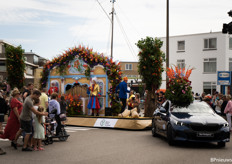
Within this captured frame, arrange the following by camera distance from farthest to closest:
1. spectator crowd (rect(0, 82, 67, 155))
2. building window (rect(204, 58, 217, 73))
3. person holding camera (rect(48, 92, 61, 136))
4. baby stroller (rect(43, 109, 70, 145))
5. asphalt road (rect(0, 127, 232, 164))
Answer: building window (rect(204, 58, 217, 73))
person holding camera (rect(48, 92, 61, 136))
baby stroller (rect(43, 109, 70, 145))
spectator crowd (rect(0, 82, 67, 155))
asphalt road (rect(0, 127, 232, 164))

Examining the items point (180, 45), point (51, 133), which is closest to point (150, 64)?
point (51, 133)

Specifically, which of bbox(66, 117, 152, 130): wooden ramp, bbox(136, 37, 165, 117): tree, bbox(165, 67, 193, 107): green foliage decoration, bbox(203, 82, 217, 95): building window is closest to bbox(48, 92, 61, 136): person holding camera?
bbox(165, 67, 193, 107): green foliage decoration

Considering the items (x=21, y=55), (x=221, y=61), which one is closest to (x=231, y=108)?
(x=21, y=55)

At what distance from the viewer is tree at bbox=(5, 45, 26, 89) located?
2612cm

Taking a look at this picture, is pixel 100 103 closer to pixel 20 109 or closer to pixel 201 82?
pixel 20 109

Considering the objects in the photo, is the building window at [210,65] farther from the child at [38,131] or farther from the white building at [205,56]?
the child at [38,131]

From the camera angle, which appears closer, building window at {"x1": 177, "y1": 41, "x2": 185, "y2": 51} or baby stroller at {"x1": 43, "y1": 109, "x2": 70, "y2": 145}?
baby stroller at {"x1": 43, "y1": 109, "x2": 70, "y2": 145}

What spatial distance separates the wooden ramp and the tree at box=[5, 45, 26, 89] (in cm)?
906

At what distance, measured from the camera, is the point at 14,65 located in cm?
2617

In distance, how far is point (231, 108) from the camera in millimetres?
16219

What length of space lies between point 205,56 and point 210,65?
128cm

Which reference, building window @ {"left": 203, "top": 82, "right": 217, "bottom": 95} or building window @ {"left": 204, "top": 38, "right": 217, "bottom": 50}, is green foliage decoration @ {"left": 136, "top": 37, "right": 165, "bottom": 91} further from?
building window @ {"left": 204, "top": 38, "right": 217, "bottom": 50}

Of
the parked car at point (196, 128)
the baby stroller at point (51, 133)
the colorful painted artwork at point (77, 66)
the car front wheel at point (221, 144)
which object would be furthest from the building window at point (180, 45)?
the car front wheel at point (221, 144)

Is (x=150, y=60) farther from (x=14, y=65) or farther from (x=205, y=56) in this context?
(x=205, y=56)
